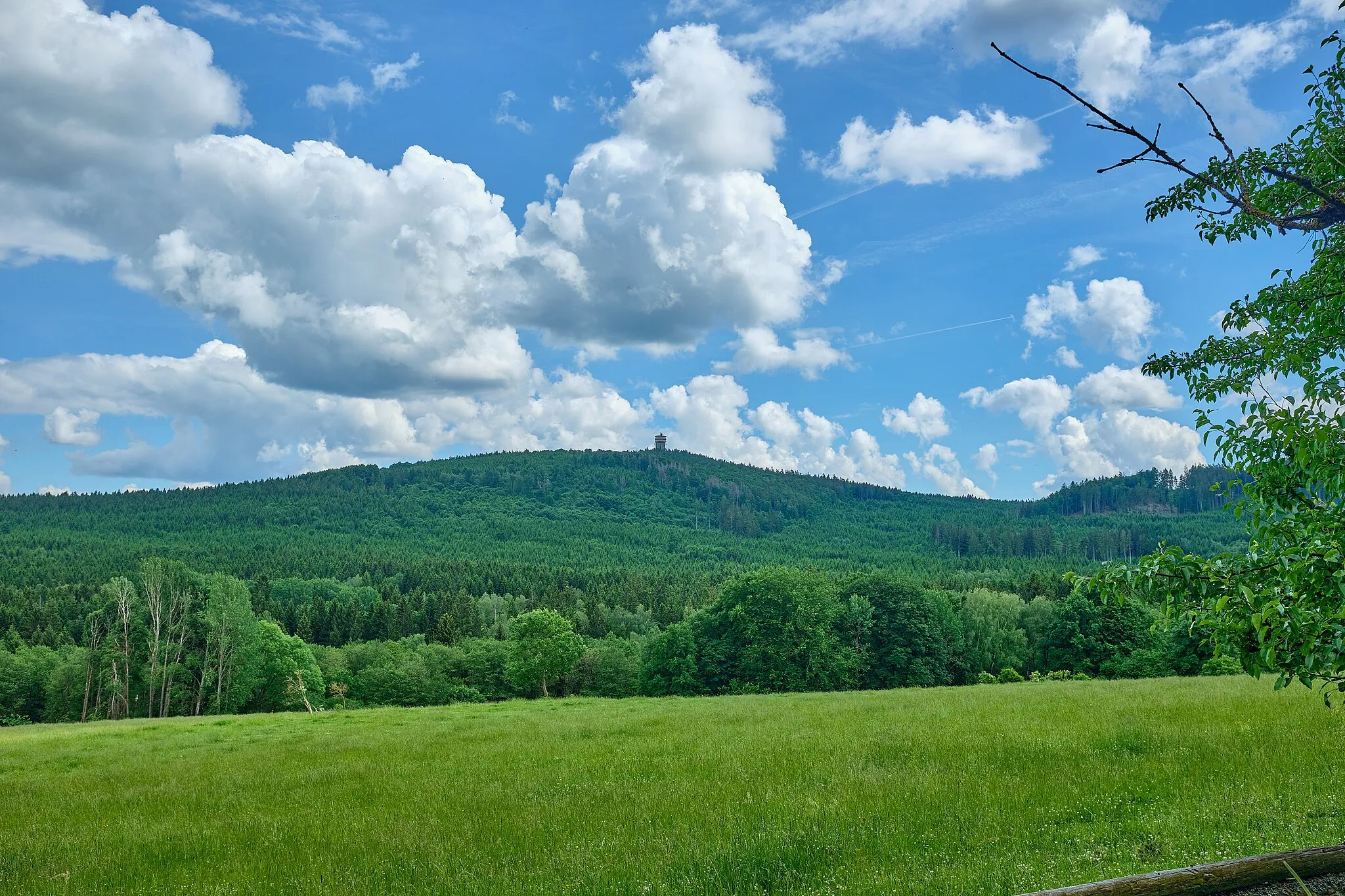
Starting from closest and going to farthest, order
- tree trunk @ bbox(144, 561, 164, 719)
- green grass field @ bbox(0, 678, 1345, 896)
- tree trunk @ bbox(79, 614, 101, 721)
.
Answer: green grass field @ bbox(0, 678, 1345, 896) → tree trunk @ bbox(144, 561, 164, 719) → tree trunk @ bbox(79, 614, 101, 721)

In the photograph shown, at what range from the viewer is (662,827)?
11477 millimetres

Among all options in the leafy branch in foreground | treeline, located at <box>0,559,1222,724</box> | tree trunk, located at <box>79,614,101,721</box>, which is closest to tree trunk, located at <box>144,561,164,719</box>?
treeline, located at <box>0,559,1222,724</box>

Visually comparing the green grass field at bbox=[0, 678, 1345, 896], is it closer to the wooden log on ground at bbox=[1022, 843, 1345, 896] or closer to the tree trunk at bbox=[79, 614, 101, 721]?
the wooden log on ground at bbox=[1022, 843, 1345, 896]

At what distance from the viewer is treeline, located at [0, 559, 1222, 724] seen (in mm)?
71438

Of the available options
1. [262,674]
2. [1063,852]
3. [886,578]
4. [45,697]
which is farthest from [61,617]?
[1063,852]

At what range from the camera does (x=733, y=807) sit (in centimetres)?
1230

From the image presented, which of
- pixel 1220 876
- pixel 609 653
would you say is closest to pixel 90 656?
pixel 609 653

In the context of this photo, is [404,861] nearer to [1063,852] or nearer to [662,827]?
[662,827]

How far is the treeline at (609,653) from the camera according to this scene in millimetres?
71438

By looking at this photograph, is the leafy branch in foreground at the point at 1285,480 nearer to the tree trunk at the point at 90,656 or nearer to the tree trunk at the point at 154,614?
the tree trunk at the point at 154,614

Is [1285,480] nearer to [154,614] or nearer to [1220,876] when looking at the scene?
[1220,876]

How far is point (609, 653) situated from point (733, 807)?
261 ft

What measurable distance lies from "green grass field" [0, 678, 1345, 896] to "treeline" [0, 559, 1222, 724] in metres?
49.9

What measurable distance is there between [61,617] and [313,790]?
121676 mm
